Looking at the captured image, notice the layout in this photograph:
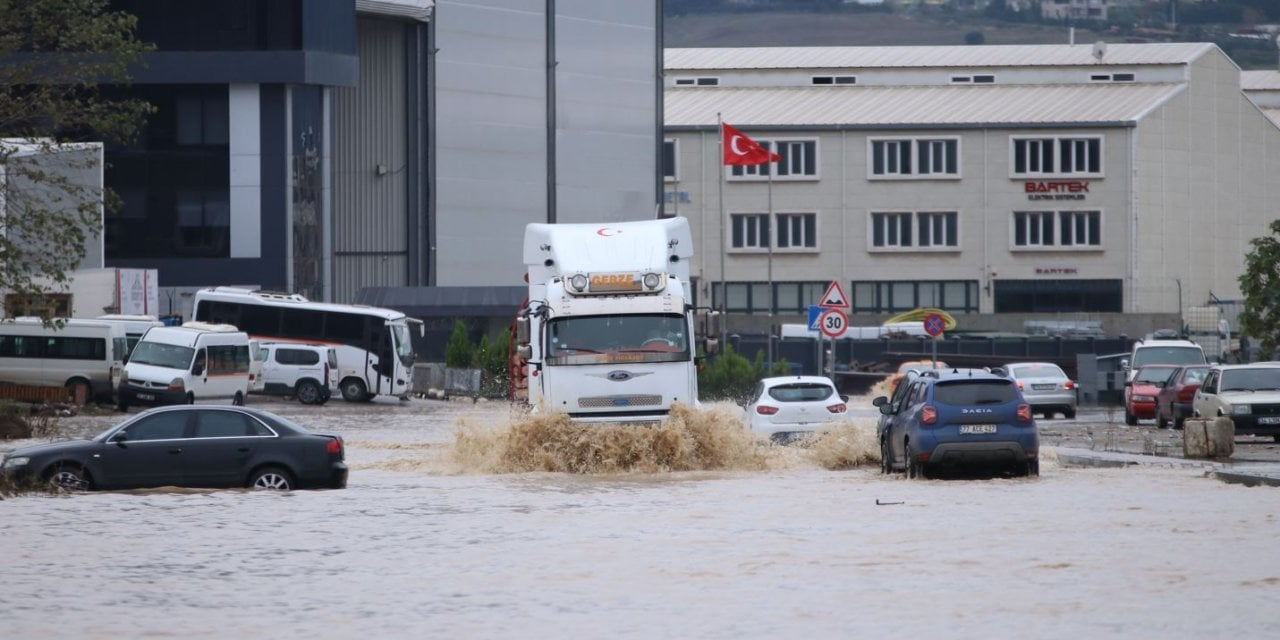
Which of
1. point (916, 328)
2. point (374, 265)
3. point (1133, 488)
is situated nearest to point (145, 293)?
point (374, 265)

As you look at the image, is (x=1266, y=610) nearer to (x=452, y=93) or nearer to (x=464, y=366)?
(x=464, y=366)

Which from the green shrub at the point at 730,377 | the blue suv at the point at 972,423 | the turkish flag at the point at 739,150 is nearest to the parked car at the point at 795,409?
the blue suv at the point at 972,423

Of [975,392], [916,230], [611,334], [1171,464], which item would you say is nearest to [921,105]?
[916,230]

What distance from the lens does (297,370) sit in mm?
56438

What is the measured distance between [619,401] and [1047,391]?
2154cm

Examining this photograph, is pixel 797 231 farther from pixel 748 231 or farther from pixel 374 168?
pixel 374 168

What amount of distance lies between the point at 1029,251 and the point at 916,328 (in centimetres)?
1262

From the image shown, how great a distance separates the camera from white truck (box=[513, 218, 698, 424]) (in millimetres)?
27188

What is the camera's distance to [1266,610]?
1270 centimetres

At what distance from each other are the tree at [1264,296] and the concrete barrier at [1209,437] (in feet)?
55.4

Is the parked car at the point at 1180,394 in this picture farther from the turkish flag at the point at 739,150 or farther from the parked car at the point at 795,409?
the turkish flag at the point at 739,150

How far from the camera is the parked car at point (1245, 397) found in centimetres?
3256

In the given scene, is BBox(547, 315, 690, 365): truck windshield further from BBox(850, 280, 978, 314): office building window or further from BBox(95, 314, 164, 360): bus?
BBox(850, 280, 978, 314): office building window

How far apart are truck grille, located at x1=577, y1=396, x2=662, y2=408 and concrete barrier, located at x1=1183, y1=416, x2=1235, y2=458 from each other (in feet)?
→ 26.7
